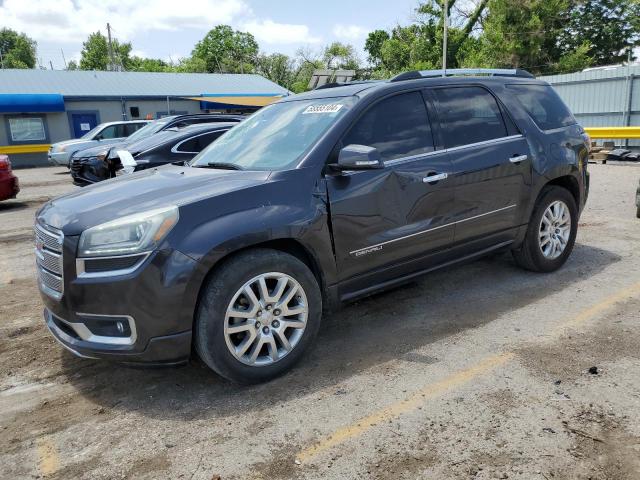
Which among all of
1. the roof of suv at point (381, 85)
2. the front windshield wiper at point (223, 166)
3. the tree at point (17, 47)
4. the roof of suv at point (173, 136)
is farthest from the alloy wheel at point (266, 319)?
the tree at point (17, 47)

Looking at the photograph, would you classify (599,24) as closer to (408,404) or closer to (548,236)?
(548,236)

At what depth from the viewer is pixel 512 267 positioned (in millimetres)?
5520

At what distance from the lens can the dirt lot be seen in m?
2.59

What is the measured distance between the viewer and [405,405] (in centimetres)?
305

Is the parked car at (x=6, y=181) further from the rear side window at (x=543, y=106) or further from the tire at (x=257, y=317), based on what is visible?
the rear side window at (x=543, y=106)

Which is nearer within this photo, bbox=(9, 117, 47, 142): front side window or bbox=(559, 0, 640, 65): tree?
bbox=(9, 117, 47, 142): front side window

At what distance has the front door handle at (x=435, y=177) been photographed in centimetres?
402

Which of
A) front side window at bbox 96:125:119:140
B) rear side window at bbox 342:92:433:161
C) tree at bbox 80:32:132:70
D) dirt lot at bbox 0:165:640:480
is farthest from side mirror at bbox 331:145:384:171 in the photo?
tree at bbox 80:32:132:70

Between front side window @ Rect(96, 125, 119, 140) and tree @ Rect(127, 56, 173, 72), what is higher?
tree @ Rect(127, 56, 173, 72)

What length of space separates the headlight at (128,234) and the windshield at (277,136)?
3.04 feet

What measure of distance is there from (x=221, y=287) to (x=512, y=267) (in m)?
3.54

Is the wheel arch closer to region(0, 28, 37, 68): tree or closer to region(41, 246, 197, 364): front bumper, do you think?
region(41, 246, 197, 364): front bumper

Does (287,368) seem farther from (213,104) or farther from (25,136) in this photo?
(213,104)

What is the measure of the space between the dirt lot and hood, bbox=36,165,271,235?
111cm
